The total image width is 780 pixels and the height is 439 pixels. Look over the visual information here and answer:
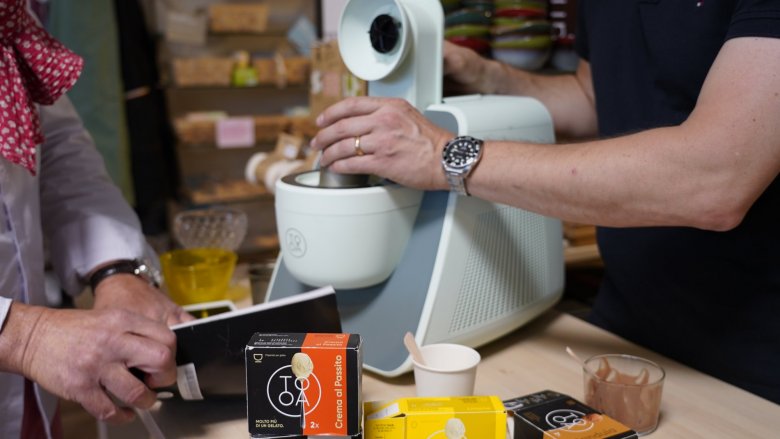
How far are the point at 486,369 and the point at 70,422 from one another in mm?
759

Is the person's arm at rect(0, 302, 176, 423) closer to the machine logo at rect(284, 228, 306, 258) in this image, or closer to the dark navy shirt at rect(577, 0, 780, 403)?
the machine logo at rect(284, 228, 306, 258)

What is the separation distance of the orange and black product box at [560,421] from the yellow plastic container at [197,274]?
66cm

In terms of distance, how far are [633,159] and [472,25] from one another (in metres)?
0.88

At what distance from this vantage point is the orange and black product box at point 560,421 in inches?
27.5

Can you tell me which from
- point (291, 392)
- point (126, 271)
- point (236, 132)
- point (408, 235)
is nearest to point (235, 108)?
point (236, 132)

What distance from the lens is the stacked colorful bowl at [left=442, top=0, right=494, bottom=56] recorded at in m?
1.62

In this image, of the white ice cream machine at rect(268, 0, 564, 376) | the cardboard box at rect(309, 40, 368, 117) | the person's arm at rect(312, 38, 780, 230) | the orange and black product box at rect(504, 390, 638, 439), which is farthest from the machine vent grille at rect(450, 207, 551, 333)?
the cardboard box at rect(309, 40, 368, 117)

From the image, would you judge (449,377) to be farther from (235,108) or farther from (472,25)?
(235,108)

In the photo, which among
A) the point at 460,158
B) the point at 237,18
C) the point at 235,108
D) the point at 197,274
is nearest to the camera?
the point at 460,158

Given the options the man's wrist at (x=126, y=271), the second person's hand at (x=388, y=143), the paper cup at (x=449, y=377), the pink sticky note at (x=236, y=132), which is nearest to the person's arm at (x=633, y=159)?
the second person's hand at (x=388, y=143)

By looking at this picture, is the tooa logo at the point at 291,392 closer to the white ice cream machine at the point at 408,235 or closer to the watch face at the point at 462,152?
the white ice cream machine at the point at 408,235

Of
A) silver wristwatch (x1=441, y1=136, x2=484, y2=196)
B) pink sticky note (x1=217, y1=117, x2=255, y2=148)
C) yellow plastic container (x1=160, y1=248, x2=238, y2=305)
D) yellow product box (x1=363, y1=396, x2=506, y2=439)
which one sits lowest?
pink sticky note (x1=217, y1=117, x2=255, y2=148)

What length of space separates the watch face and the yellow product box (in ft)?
1.14

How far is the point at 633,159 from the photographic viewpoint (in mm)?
850
